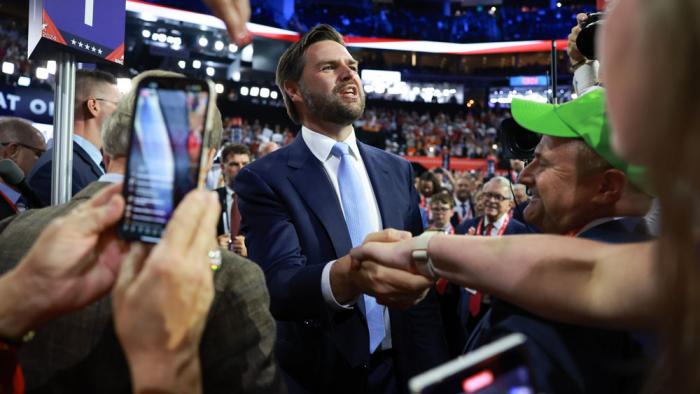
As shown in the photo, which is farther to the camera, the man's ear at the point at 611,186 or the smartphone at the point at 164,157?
the man's ear at the point at 611,186

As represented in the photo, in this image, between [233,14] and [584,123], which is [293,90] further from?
[584,123]

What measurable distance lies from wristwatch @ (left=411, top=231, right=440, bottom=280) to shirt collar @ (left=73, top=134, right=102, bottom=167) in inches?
92.6

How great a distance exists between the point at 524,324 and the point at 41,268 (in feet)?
2.60

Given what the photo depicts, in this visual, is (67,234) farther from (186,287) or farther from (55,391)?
(55,391)

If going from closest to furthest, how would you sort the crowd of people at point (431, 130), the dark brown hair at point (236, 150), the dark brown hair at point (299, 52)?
the dark brown hair at point (299, 52)
the dark brown hair at point (236, 150)
the crowd of people at point (431, 130)

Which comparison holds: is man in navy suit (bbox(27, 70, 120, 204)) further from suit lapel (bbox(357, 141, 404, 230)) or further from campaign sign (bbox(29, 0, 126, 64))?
suit lapel (bbox(357, 141, 404, 230))

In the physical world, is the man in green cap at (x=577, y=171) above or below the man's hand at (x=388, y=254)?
above

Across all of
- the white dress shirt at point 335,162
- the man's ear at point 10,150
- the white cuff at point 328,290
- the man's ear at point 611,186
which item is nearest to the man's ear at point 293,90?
the white dress shirt at point 335,162

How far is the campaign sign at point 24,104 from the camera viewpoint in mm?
8852

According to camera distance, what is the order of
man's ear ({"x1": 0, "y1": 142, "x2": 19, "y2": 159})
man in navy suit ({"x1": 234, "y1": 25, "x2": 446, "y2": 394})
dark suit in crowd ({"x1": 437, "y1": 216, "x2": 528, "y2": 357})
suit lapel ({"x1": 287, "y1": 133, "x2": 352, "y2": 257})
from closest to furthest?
man in navy suit ({"x1": 234, "y1": 25, "x2": 446, "y2": 394}) → suit lapel ({"x1": 287, "y1": 133, "x2": 352, "y2": 257}) → man's ear ({"x1": 0, "y1": 142, "x2": 19, "y2": 159}) → dark suit in crowd ({"x1": 437, "y1": 216, "x2": 528, "y2": 357})

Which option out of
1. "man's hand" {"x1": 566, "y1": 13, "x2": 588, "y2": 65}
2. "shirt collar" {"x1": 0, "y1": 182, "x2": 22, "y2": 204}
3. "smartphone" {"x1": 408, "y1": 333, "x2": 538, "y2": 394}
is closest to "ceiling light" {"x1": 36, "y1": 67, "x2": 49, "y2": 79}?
"shirt collar" {"x1": 0, "y1": 182, "x2": 22, "y2": 204}

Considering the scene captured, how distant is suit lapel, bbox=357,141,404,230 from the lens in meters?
2.19

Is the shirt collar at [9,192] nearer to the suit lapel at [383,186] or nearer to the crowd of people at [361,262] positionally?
the crowd of people at [361,262]

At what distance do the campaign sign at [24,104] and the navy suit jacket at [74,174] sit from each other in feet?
21.1
